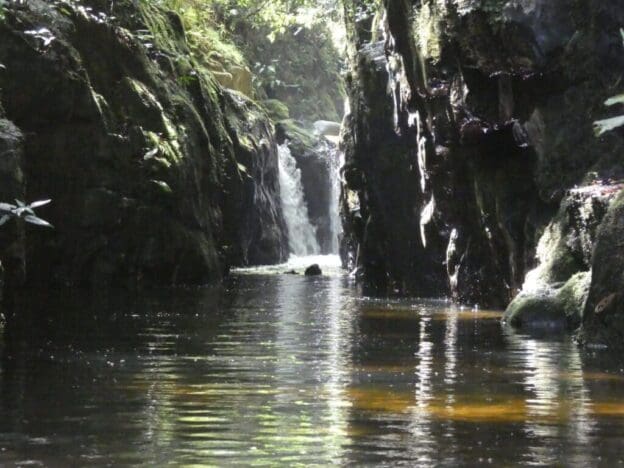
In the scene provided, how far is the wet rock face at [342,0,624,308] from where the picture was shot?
54.9 ft

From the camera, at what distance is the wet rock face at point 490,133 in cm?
1672

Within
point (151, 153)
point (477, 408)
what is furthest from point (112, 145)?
point (477, 408)

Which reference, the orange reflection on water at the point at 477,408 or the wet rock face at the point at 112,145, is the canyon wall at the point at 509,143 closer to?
the orange reflection on water at the point at 477,408

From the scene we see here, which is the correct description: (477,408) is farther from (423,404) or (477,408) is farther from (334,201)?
(334,201)

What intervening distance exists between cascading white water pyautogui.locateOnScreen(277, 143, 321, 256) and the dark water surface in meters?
32.4

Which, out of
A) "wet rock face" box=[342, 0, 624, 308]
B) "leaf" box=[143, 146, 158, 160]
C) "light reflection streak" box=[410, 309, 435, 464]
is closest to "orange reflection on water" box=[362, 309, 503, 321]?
"wet rock face" box=[342, 0, 624, 308]

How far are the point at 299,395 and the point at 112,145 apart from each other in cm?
1878

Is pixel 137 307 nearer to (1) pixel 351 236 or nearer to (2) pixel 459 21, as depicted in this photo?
(2) pixel 459 21

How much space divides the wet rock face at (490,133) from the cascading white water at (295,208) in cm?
1881

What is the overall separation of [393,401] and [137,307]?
1156 cm

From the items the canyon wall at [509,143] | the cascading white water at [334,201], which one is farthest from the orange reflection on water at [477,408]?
the cascading white water at [334,201]

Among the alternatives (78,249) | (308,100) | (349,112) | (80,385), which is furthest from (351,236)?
(80,385)

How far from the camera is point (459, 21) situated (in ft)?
59.6

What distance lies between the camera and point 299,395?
27.6ft
